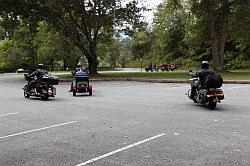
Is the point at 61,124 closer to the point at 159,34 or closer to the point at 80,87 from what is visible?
the point at 80,87

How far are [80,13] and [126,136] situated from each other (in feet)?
88.5

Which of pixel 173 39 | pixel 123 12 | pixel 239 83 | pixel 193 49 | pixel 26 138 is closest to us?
pixel 26 138

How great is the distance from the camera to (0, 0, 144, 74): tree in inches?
1270

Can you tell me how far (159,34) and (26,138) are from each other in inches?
2576

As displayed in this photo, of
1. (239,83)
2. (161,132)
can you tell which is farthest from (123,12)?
(161,132)

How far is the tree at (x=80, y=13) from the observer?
3225 cm

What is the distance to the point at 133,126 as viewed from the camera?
9156mm

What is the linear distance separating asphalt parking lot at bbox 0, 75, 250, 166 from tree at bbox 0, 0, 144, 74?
69.0 feet

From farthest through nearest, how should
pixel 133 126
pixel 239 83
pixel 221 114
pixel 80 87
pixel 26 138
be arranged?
pixel 239 83, pixel 80 87, pixel 221 114, pixel 133 126, pixel 26 138

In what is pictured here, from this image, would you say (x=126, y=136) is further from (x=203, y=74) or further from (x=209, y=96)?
(x=203, y=74)

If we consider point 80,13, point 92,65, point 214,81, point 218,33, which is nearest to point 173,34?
point 218,33

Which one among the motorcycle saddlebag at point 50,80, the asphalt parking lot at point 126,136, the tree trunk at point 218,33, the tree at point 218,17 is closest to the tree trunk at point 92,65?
the tree at point 218,17

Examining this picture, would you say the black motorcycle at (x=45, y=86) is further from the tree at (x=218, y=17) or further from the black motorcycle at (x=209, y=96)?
the tree at (x=218, y=17)

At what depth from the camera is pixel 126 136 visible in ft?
26.2
